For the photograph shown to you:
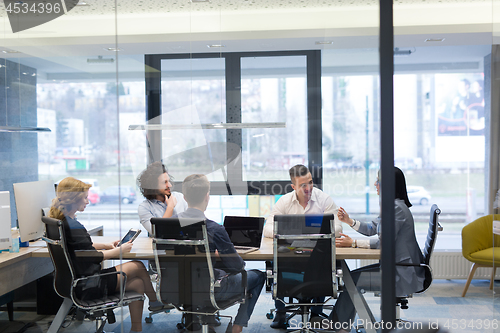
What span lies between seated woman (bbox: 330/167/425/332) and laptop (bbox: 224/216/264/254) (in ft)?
1.66

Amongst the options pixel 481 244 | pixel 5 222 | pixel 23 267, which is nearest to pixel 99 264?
pixel 23 267

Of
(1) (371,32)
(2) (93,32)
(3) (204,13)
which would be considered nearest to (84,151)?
(2) (93,32)

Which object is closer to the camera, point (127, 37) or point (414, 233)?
point (414, 233)

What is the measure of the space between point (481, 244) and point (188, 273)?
1975 millimetres

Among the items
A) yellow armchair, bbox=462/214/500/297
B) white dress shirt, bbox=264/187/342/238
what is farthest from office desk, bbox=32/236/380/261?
yellow armchair, bbox=462/214/500/297

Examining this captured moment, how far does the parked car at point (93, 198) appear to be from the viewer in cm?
270

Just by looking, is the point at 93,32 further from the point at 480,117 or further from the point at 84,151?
the point at 480,117

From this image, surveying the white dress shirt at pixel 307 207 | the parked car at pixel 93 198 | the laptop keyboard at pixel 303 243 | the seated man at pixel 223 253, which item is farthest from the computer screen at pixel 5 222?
the laptop keyboard at pixel 303 243

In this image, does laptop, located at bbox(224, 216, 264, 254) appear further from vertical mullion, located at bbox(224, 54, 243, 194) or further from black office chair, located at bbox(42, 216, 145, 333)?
black office chair, located at bbox(42, 216, 145, 333)

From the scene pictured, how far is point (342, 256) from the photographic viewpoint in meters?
2.42

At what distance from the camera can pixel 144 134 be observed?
2.65 m

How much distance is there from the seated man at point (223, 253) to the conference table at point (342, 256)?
4.1 inches

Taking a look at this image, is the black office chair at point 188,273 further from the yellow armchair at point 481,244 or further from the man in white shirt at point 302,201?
the yellow armchair at point 481,244

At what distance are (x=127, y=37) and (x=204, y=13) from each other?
1.91 feet
